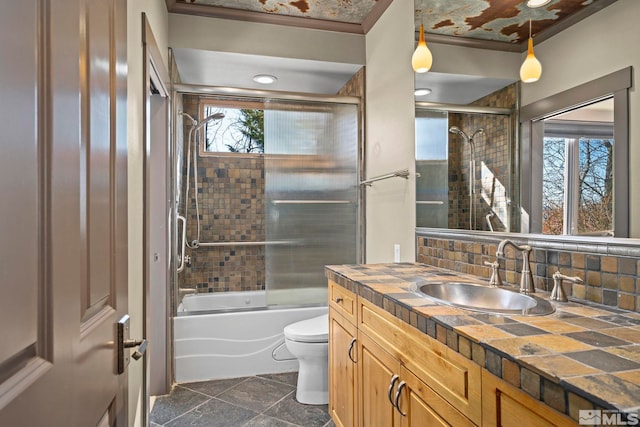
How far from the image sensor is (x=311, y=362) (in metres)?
2.40

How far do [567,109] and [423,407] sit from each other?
1107mm

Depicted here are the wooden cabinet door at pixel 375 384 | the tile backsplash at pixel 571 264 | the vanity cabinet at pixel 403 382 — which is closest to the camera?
the vanity cabinet at pixel 403 382

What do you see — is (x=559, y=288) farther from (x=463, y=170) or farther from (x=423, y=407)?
(x=463, y=170)

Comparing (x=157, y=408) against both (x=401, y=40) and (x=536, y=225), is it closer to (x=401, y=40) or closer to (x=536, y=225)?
(x=536, y=225)

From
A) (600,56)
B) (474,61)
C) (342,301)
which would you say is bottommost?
(342,301)

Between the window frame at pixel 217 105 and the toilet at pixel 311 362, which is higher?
the window frame at pixel 217 105

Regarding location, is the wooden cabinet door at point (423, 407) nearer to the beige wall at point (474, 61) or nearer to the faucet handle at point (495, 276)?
the faucet handle at point (495, 276)

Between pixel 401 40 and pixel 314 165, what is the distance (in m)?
1.10

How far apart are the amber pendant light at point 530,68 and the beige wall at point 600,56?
2 centimetres

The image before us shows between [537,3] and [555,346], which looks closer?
[555,346]

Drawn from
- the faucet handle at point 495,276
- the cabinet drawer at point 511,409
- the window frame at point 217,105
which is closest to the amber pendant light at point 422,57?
the faucet handle at point 495,276

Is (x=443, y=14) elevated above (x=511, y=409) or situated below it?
above

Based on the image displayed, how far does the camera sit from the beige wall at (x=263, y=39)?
8.82 ft
